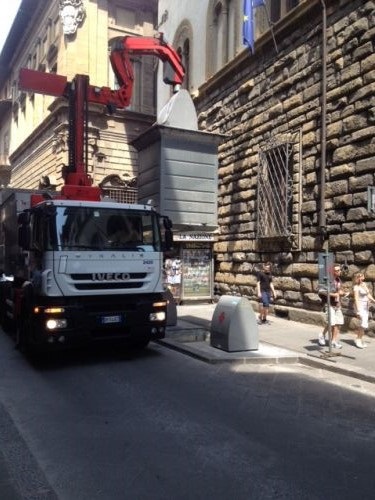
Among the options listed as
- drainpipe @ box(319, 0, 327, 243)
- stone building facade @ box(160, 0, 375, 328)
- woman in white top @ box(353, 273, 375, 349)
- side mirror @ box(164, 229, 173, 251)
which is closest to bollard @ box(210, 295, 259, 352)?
side mirror @ box(164, 229, 173, 251)

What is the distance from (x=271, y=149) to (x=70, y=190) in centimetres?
684

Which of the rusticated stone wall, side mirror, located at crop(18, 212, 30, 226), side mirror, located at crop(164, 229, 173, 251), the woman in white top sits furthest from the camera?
the rusticated stone wall

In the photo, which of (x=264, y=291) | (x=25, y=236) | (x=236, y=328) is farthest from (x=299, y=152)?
(x=25, y=236)

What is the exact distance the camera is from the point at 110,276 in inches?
351

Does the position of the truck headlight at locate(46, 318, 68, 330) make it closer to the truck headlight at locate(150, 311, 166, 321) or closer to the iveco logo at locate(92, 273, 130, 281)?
the iveco logo at locate(92, 273, 130, 281)

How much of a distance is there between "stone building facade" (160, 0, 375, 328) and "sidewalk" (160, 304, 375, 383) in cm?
122

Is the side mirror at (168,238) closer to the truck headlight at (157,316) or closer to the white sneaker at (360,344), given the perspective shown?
the truck headlight at (157,316)

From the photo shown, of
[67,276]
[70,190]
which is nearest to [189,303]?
[70,190]

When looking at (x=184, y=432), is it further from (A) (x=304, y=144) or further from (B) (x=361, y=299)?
(A) (x=304, y=144)

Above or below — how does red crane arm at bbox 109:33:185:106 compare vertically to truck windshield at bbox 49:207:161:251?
above

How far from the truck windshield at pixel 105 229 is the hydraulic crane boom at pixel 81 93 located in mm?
1401

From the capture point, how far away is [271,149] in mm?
15266

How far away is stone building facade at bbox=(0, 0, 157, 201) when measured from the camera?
2844 cm

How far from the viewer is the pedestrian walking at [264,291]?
13.8 metres
